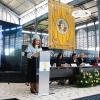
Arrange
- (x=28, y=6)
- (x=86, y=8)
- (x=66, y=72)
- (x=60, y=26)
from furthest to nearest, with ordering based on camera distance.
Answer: (x=28, y=6) → (x=86, y=8) → (x=60, y=26) → (x=66, y=72)

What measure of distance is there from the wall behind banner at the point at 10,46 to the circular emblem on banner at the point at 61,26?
4.33 metres

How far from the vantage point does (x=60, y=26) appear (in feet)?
24.2

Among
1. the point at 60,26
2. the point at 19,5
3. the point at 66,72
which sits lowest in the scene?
the point at 66,72

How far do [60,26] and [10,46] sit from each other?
4.54 metres

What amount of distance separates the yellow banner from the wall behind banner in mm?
3696

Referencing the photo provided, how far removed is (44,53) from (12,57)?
105 cm

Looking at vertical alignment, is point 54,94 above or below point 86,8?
below

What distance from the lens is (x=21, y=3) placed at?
1480cm

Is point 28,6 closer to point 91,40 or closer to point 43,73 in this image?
point 91,40

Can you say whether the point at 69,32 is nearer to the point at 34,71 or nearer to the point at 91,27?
the point at 34,71

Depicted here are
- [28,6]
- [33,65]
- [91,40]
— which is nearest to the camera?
[33,65]

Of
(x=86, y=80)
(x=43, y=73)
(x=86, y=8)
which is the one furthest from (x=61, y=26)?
(x=86, y=8)

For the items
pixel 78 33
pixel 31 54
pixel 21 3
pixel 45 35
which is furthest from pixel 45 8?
pixel 31 54

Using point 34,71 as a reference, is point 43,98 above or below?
below
